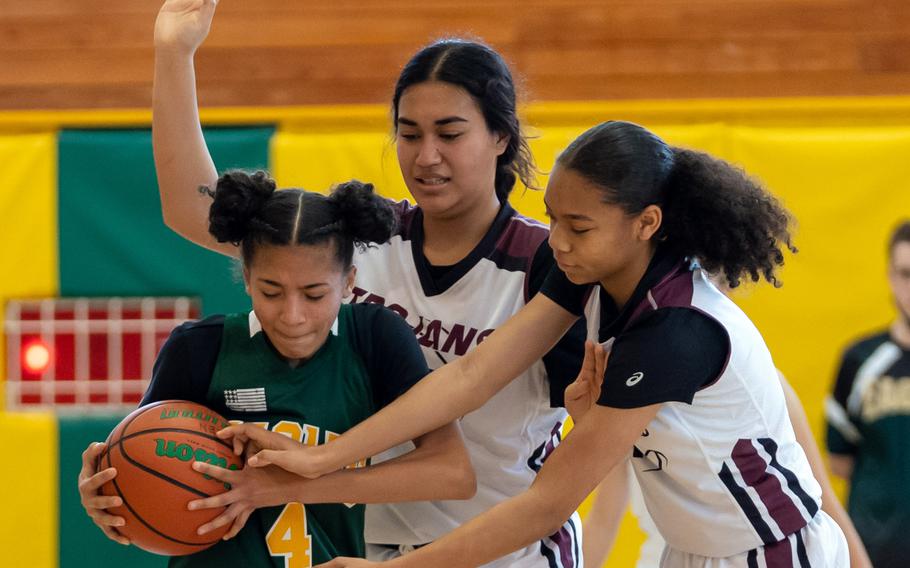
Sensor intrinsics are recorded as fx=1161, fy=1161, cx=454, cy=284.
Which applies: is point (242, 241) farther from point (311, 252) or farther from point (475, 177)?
point (475, 177)

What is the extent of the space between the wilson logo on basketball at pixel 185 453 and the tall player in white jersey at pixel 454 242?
0.54 metres

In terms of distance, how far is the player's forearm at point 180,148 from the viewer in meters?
2.39

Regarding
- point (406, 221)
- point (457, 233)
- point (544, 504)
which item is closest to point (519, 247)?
point (457, 233)

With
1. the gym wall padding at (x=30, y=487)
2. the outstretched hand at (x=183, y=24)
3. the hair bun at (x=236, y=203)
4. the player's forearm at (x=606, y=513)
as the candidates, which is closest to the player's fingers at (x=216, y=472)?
the hair bun at (x=236, y=203)

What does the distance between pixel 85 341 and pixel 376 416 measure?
93.8 inches

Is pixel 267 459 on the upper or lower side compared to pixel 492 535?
upper

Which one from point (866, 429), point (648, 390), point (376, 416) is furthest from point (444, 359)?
point (866, 429)

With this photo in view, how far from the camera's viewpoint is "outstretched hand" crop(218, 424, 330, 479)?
1.96 m

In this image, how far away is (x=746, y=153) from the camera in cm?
390

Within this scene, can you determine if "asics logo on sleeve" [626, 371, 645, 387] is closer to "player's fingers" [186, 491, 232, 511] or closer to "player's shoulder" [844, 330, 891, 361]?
"player's fingers" [186, 491, 232, 511]

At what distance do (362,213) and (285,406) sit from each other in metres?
0.38

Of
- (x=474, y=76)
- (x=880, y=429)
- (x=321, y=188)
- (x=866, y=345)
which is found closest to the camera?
(x=474, y=76)

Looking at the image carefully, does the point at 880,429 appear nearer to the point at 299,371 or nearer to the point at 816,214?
the point at 816,214

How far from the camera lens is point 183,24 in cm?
237
